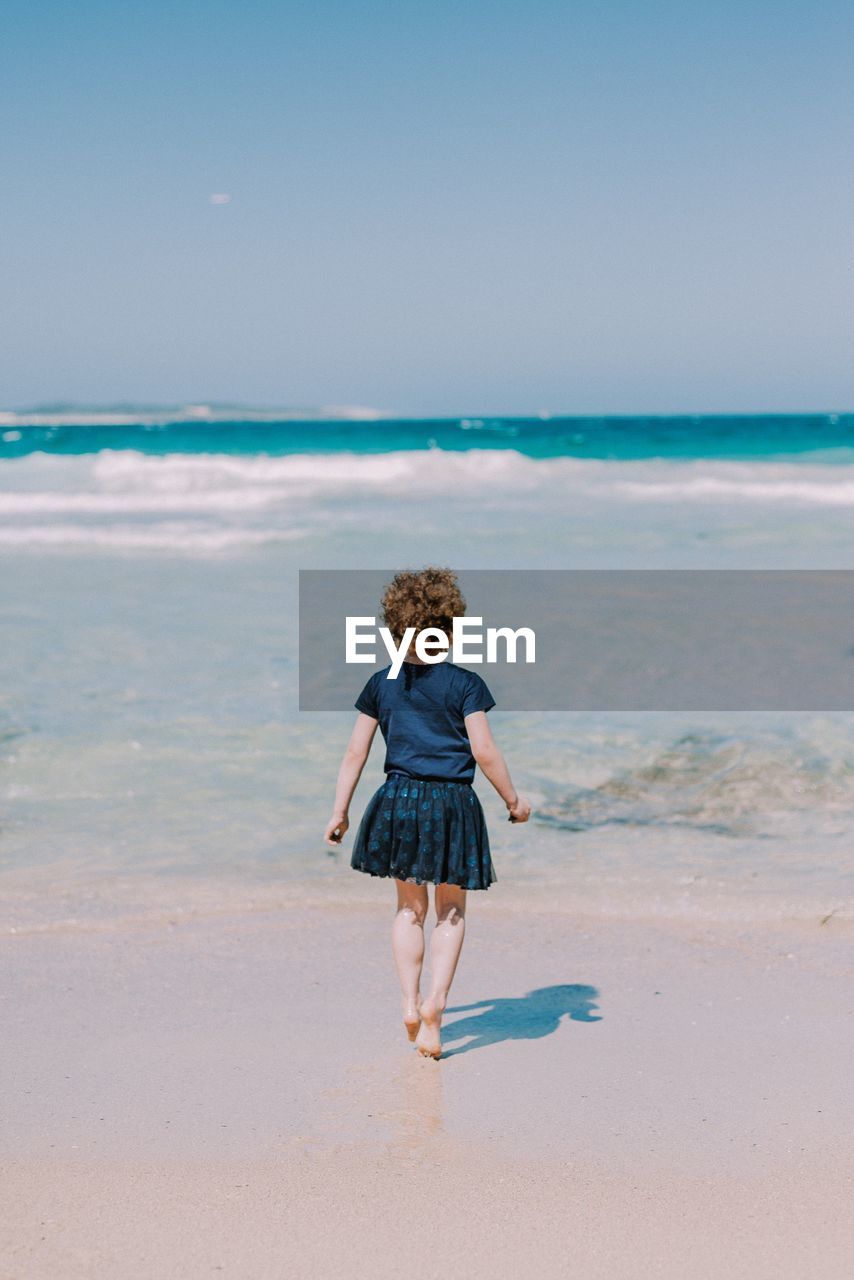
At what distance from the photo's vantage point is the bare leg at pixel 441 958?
3.42 meters

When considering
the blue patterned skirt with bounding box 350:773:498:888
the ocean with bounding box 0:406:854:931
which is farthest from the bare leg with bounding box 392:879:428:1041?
the ocean with bounding box 0:406:854:931

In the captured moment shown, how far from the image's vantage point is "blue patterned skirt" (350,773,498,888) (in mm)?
3424

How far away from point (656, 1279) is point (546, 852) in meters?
2.98

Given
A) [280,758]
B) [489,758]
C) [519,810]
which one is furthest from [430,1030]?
[280,758]

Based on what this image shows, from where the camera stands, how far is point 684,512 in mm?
22859

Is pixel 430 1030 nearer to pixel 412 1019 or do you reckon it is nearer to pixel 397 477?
pixel 412 1019

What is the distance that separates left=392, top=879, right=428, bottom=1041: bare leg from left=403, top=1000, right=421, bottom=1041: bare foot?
21 mm

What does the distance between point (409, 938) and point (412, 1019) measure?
226 mm

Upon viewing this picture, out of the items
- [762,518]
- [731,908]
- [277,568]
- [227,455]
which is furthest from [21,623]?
[227,455]

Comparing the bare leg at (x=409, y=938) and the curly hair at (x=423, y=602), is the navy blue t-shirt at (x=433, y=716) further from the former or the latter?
the bare leg at (x=409, y=938)

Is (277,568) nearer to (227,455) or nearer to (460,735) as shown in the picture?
A: (460,735)

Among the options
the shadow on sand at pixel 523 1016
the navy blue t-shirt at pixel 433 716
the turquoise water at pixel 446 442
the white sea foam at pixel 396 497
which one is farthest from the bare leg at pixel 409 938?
the turquoise water at pixel 446 442

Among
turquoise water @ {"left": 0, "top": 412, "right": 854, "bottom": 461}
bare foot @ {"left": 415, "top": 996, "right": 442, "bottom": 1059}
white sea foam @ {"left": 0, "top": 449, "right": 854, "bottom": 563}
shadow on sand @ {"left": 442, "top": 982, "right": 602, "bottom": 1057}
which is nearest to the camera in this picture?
bare foot @ {"left": 415, "top": 996, "right": 442, "bottom": 1059}

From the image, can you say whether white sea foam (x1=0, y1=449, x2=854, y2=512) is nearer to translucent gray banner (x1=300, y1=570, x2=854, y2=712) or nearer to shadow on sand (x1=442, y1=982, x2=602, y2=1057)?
translucent gray banner (x1=300, y1=570, x2=854, y2=712)
